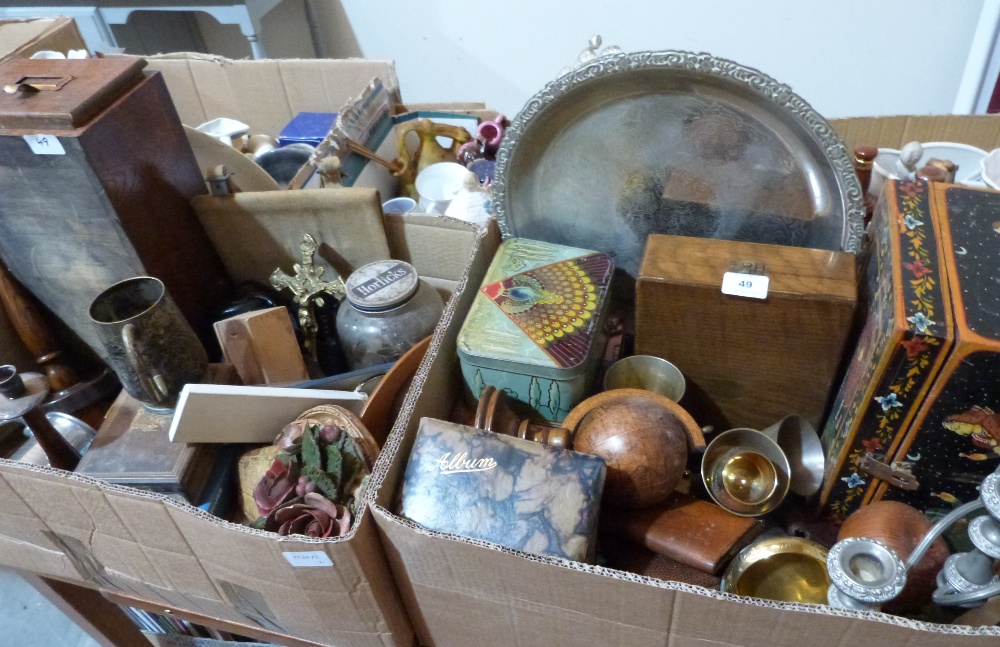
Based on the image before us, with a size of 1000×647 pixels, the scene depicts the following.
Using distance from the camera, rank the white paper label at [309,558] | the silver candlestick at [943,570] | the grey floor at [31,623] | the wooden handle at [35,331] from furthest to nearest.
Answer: the grey floor at [31,623] < the wooden handle at [35,331] < the white paper label at [309,558] < the silver candlestick at [943,570]

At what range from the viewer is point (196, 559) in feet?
2.36

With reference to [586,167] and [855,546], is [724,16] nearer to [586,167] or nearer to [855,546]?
[586,167]

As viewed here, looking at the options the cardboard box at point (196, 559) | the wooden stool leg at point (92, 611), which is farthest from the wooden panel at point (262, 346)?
the wooden stool leg at point (92, 611)

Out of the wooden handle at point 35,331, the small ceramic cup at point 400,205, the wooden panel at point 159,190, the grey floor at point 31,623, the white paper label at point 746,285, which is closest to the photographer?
the white paper label at point 746,285

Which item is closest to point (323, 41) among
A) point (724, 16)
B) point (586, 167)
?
point (724, 16)

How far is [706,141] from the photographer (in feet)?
2.71

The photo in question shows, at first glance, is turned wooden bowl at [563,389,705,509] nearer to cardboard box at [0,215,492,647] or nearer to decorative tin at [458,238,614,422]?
decorative tin at [458,238,614,422]

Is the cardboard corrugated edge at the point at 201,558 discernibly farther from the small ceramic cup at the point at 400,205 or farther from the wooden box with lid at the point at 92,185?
the small ceramic cup at the point at 400,205

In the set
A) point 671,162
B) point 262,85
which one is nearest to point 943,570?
point 671,162

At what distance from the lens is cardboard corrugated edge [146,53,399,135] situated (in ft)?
4.69

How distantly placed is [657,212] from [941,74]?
120 centimetres

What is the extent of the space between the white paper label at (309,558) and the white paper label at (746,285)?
1.65ft

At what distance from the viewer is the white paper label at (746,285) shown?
730mm

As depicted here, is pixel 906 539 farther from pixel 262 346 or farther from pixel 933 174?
pixel 262 346
